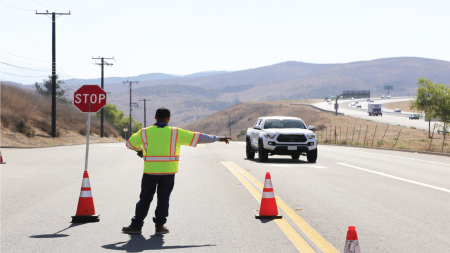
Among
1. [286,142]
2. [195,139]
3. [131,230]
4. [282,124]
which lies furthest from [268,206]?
[282,124]

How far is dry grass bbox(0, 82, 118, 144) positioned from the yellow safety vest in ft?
136

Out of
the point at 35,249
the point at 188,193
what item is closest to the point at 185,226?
the point at 35,249

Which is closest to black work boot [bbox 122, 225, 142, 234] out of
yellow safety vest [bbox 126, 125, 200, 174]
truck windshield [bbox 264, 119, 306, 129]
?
yellow safety vest [bbox 126, 125, 200, 174]

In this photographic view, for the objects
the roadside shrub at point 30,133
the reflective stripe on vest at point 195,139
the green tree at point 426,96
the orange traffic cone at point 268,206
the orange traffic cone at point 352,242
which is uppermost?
the green tree at point 426,96

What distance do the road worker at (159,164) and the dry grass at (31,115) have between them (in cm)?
4147

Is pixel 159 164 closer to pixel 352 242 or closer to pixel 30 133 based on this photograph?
pixel 352 242

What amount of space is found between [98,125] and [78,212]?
77.5 meters

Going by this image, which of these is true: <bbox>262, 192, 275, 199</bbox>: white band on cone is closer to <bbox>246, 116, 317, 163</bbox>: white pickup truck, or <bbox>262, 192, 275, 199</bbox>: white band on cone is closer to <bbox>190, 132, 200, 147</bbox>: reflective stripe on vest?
<bbox>190, 132, 200, 147</bbox>: reflective stripe on vest

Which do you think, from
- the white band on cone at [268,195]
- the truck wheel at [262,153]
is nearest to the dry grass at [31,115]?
the truck wheel at [262,153]

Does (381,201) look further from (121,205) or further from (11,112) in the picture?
(11,112)

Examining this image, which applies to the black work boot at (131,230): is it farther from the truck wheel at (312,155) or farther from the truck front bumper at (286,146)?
the truck wheel at (312,155)

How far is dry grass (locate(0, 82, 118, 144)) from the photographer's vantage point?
47.1 meters

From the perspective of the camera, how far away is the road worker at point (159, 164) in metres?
7.08

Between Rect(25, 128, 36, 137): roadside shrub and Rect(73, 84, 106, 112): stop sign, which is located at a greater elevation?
Rect(73, 84, 106, 112): stop sign
